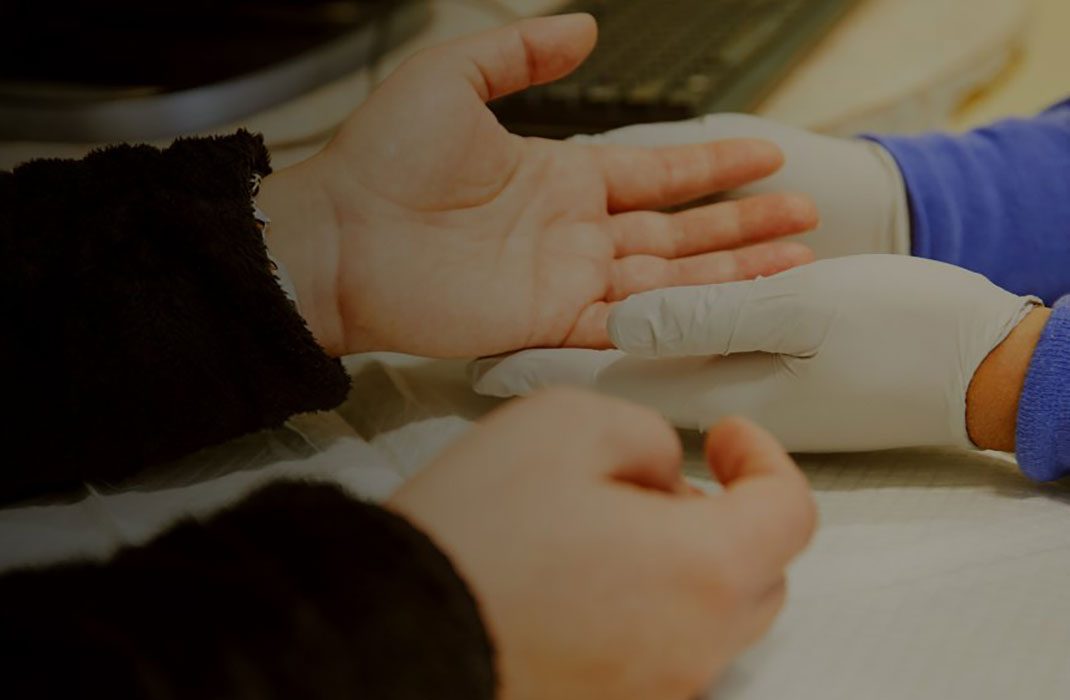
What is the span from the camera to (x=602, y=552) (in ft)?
1.05

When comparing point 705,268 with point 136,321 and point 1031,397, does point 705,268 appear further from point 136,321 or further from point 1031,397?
point 136,321

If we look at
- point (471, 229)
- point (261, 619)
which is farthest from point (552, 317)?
Result: point (261, 619)

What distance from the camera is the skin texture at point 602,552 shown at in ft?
1.05

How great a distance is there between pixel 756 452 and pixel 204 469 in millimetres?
298

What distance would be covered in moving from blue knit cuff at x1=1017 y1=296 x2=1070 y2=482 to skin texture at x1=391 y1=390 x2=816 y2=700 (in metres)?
0.19

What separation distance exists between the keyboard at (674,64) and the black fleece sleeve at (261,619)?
0.56 metres

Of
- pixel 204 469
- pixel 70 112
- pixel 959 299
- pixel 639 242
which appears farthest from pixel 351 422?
pixel 70 112

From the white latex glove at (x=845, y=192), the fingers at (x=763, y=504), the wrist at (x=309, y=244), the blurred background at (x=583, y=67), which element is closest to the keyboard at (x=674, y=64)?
the blurred background at (x=583, y=67)

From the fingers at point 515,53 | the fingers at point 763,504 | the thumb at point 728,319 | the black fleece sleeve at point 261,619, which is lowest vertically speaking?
the thumb at point 728,319

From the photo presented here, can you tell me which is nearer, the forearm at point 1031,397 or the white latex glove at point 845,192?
the forearm at point 1031,397

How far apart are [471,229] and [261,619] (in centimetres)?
36

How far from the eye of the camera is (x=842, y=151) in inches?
27.7

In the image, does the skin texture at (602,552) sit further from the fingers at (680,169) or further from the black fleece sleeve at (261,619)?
the fingers at (680,169)

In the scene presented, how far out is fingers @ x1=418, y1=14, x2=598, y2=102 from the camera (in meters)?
0.59
